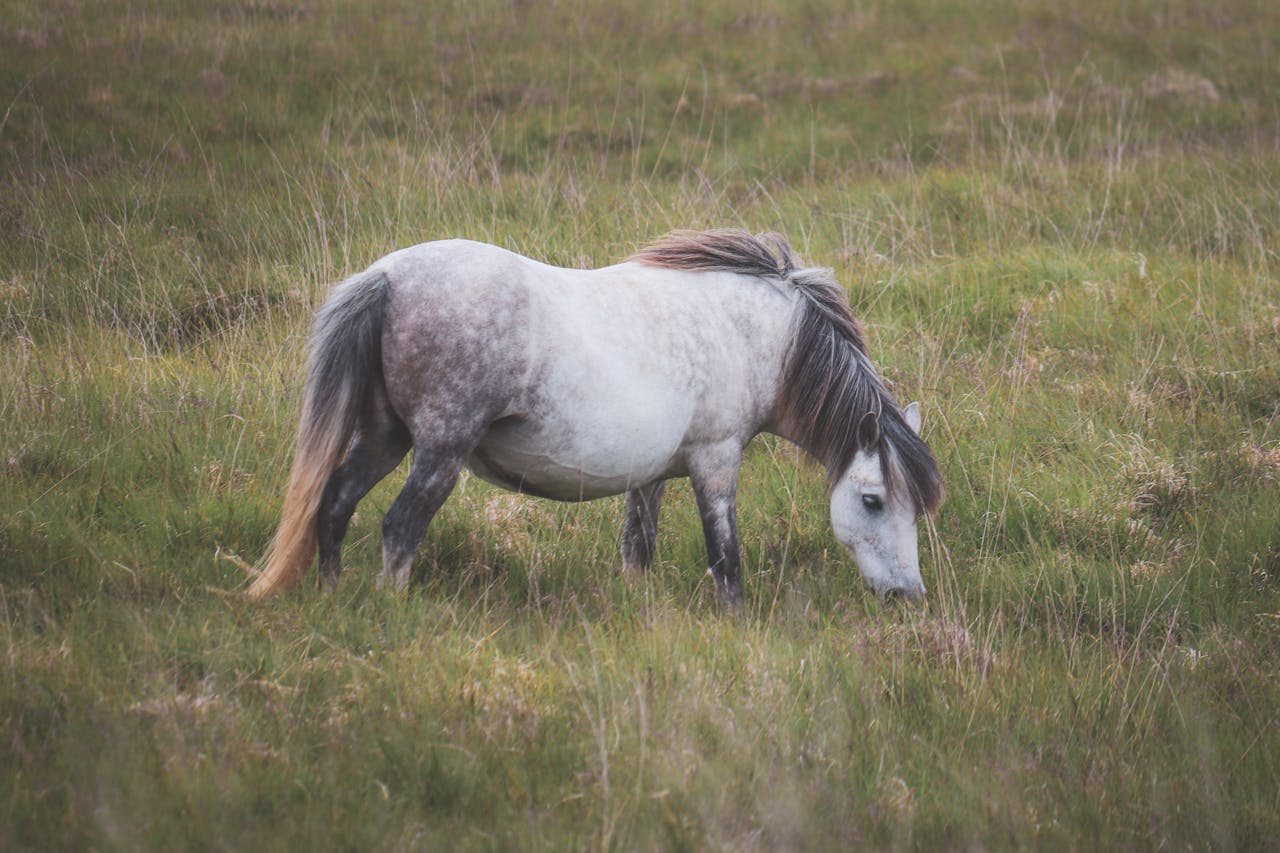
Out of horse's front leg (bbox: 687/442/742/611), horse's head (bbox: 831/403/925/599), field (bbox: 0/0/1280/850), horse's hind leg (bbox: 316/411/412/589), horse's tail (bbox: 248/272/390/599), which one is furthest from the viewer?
horse's head (bbox: 831/403/925/599)

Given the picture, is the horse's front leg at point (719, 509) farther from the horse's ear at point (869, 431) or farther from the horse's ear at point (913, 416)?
the horse's ear at point (913, 416)

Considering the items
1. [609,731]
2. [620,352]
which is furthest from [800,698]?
[620,352]

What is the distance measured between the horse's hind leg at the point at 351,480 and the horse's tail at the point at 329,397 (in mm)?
135

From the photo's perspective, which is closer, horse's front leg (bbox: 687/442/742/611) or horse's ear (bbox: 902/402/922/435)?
horse's front leg (bbox: 687/442/742/611)

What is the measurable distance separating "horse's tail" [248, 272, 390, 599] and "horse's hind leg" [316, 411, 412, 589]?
14cm

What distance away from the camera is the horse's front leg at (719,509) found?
16.0 ft

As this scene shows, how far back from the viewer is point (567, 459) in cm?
447

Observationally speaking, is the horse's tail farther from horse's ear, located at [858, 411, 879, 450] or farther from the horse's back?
horse's ear, located at [858, 411, 879, 450]

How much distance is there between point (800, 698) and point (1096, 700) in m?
1.18

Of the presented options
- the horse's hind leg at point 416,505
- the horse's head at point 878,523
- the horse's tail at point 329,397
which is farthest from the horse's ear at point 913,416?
the horse's tail at point 329,397

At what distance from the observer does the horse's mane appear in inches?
198

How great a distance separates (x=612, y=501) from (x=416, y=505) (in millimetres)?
2004

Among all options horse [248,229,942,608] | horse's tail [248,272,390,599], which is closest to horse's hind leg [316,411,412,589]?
horse [248,229,942,608]

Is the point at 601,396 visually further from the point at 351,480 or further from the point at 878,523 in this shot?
the point at 878,523
